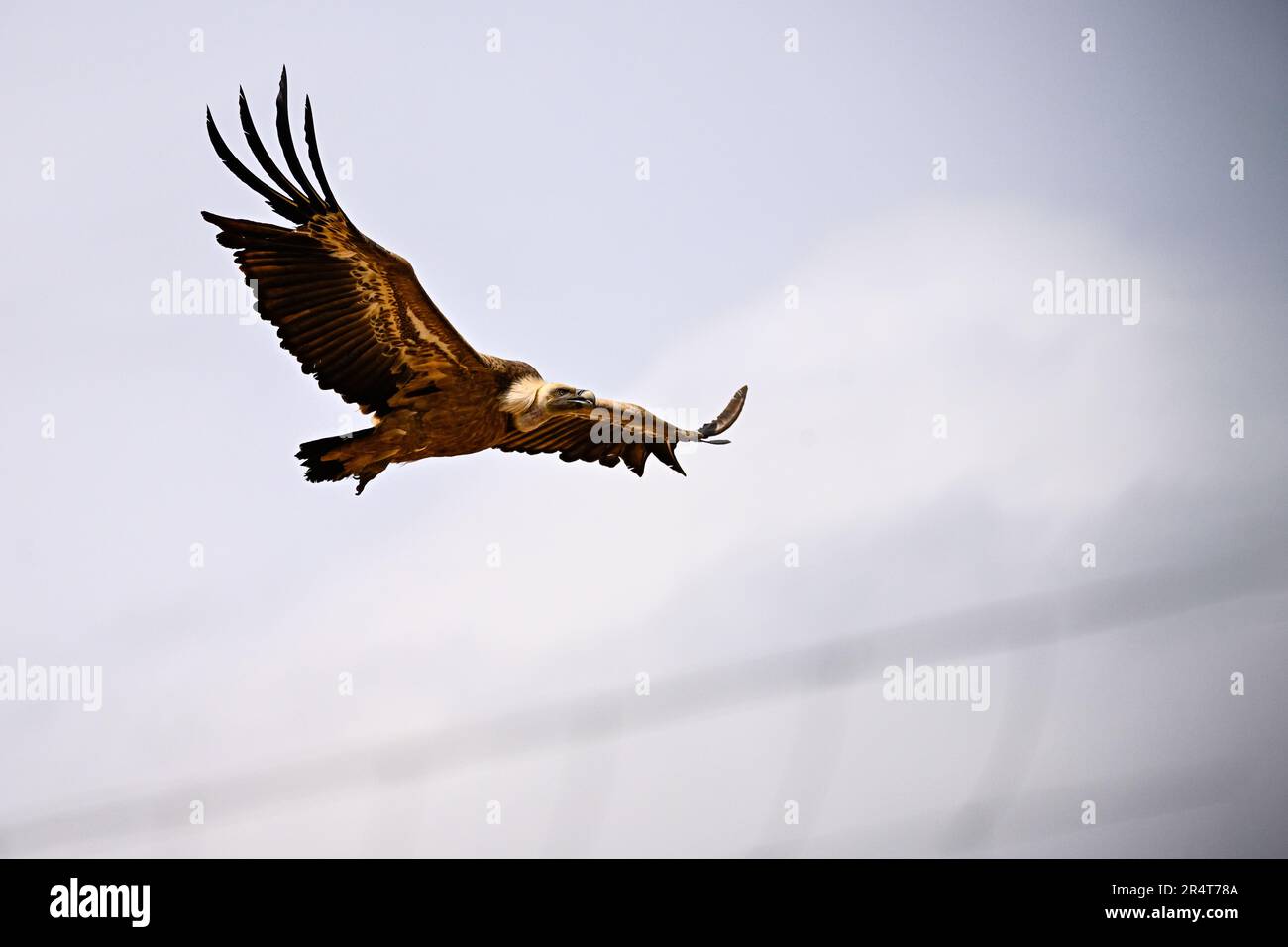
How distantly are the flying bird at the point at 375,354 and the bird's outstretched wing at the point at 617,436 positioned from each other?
0.05 ft

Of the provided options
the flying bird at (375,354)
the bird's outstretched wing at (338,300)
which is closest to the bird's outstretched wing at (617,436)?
the flying bird at (375,354)

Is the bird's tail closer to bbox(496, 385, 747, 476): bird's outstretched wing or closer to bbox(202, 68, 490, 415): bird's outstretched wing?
bbox(202, 68, 490, 415): bird's outstretched wing

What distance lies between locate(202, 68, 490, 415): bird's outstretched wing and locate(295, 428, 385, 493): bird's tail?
295 mm

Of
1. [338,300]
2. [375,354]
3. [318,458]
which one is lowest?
[318,458]

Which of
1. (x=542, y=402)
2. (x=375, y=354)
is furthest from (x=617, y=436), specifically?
(x=375, y=354)

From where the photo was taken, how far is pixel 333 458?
9547mm

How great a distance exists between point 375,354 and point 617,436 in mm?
1719

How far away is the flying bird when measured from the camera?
9.21 metres

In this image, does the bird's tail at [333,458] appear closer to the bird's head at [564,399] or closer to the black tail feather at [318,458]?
the black tail feather at [318,458]

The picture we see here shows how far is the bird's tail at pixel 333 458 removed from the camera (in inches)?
374

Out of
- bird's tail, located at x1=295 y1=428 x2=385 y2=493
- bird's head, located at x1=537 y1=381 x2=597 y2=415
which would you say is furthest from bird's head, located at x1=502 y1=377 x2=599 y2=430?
bird's tail, located at x1=295 y1=428 x2=385 y2=493

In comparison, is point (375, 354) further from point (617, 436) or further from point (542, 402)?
point (617, 436)
